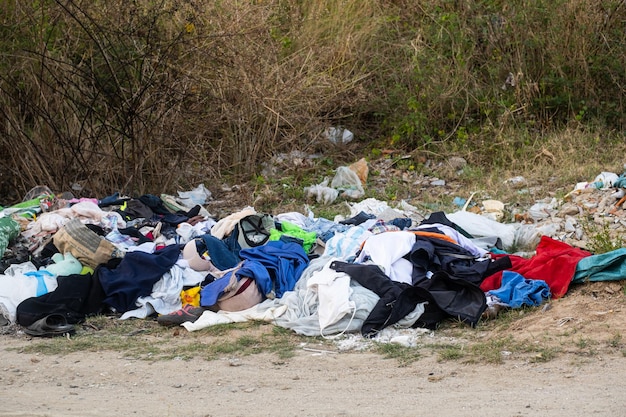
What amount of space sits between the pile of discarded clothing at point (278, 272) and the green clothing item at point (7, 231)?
11mm

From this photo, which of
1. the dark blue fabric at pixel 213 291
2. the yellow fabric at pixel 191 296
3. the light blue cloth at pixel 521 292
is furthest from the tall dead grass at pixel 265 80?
the light blue cloth at pixel 521 292

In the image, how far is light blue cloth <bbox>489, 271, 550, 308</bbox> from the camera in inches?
214

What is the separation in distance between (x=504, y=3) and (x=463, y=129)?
1.68 meters

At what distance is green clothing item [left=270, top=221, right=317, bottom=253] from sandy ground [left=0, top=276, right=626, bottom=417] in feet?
5.27

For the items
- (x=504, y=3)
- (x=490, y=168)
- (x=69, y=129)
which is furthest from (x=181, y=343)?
(x=504, y=3)

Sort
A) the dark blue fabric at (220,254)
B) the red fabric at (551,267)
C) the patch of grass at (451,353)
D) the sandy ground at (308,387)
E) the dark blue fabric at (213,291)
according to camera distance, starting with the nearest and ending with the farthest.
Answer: the sandy ground at (308,387) → the patch of grass at (451,353) → the red fabric at (551,267) → the dark blue fabric at (213,291) → the dark blue fabric at (220,254)

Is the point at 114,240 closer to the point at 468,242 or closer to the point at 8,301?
the point at 8,301

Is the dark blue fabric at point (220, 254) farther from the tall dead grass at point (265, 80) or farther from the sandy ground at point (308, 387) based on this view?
the tall dead grass at point (265, 80)

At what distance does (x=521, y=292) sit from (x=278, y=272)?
1637 mm

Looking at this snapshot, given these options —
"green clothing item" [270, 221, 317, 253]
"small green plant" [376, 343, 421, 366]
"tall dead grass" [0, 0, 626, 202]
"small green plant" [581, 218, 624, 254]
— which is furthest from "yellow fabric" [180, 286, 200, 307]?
"tall dead grass" [0, 0, 626, 202]

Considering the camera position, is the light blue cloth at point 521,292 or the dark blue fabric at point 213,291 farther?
the dark blue fabric at point 213,291

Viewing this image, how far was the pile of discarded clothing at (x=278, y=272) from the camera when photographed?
539cm

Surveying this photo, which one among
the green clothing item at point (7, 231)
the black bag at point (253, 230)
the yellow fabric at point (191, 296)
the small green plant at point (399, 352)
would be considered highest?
the green clothing item at point (7, 231)

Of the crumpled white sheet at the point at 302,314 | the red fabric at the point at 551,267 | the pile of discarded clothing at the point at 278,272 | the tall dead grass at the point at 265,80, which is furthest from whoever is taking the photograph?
the tall dead grass at the point at 265,80
